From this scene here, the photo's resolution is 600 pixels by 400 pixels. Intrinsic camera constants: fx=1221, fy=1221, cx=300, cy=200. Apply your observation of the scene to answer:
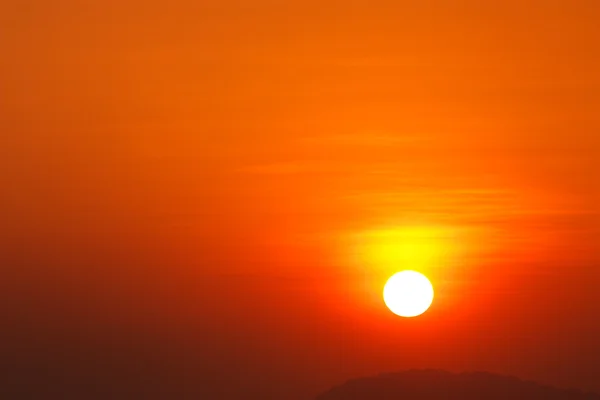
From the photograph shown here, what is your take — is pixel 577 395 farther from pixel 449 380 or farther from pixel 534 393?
pixel 449 380

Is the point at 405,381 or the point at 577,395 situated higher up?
the point at 405,381

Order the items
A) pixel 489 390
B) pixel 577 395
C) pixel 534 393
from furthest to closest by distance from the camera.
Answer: pixel 489 390
pixel 534 393
pixel 577 395

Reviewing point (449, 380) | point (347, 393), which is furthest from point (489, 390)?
point (347, 393)

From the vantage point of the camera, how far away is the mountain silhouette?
409 ft

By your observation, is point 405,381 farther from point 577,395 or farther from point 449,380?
point 577,395

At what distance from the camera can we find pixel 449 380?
141250 millimetres

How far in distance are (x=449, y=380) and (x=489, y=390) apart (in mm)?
7948

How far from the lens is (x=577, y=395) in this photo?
11194cm

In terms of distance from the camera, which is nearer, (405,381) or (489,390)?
(489,390)

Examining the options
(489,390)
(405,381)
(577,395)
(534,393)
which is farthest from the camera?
(405,381)

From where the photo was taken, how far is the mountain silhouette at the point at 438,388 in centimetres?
12469

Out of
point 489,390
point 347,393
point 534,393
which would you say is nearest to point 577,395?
point 534,393

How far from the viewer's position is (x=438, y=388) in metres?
144

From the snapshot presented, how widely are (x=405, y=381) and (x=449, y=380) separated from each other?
6.40 meters
